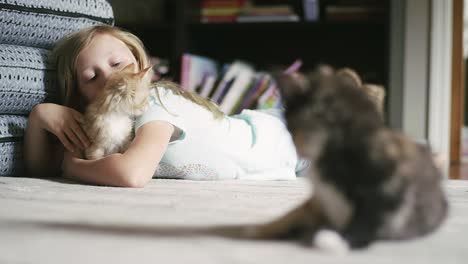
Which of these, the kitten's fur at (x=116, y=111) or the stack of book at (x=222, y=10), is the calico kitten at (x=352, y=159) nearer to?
the kitten's fur at (x=116, y=111)

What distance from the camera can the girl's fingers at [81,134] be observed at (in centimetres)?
121

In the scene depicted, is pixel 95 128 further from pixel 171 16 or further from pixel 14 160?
pixel 171 16

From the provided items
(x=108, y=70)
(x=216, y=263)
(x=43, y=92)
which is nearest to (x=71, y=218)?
(x=216, y=263)

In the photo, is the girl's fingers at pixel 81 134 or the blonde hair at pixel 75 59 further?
the blonde hair at pixel 75 59

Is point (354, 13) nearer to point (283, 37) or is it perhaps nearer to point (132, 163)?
point (283, 37)

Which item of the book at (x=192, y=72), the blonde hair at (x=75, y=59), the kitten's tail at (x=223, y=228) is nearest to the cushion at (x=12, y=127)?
the blonde hair at (x=75, y=59)

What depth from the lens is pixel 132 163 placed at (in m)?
1.06

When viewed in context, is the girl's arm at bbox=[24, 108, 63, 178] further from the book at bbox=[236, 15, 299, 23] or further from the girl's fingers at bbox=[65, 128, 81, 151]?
the book at bbox=[236, 15, 299, 23]

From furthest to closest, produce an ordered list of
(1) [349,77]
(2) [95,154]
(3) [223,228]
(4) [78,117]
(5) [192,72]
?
1. (5) [192,72]
2. (4) [78,117]
3. (2) [95,154]
4. (1) [349,77]
5. (3) [223,228]

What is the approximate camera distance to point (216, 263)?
20.3 inches

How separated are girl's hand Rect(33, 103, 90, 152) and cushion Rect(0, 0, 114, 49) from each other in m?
0.22

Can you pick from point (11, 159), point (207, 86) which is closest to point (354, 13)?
point (207, 86)

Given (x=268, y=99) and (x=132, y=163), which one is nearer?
(x=132, y=163)

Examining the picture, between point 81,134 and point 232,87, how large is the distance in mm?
1080
